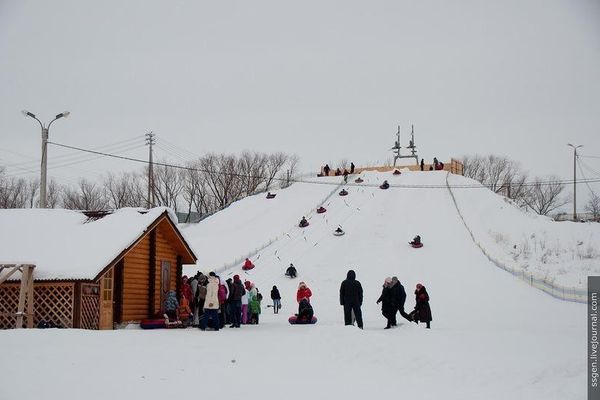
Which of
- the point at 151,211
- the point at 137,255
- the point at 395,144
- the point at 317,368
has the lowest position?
the point at 317,368

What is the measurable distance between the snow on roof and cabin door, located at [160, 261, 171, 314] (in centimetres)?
181

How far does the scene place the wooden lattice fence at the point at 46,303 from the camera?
819 inches

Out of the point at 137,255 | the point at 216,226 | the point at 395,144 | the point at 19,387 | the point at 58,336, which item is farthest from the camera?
the point at 395,144

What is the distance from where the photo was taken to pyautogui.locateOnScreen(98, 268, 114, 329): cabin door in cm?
2141

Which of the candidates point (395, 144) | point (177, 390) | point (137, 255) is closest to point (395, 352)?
point (177, 390)

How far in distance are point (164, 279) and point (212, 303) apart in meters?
5.82

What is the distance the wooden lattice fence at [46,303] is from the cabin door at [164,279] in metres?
4.57

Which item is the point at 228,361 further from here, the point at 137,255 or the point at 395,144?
the point at 395,144

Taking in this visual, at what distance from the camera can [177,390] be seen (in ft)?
37.8

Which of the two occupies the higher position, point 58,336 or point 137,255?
point 137,255

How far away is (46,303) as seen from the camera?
2089 cm

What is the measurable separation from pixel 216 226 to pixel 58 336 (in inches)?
1483

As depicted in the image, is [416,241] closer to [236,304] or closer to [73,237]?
[236,304]

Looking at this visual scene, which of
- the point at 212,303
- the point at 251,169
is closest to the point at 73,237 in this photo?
the point at 212,303
